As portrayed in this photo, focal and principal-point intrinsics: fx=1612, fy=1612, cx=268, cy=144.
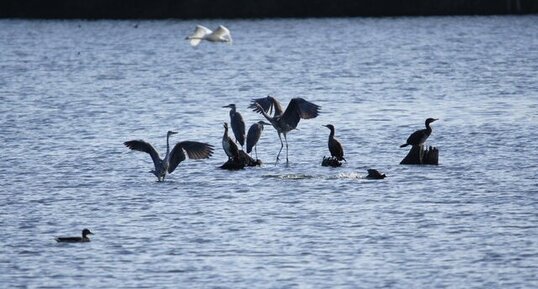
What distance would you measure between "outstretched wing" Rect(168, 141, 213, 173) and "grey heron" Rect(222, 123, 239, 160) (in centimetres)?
99

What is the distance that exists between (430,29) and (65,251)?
73358 mm

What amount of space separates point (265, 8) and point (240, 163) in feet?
227

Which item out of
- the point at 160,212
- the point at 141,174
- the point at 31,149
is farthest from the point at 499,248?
the point at 31,149

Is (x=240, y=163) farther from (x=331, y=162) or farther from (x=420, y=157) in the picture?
(x=420, y=157)

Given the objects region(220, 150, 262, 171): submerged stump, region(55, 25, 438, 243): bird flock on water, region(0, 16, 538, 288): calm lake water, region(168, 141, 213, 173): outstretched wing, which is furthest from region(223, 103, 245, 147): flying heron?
region(168, 141, 213, 173): outstretched wing

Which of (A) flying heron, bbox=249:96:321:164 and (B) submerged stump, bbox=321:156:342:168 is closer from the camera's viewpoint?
(B) submerged stump, bbox=321:156:342:168

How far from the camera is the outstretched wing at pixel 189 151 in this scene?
23.6m

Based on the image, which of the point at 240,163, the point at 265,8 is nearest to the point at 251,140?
the point at 240,163

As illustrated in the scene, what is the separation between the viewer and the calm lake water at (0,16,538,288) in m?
17.7

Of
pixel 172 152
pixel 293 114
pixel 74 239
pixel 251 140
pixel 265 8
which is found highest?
pixel 293 114

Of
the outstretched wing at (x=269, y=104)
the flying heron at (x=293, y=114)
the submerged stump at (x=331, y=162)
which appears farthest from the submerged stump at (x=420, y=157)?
the outstretched wing at (x=269, y=104)

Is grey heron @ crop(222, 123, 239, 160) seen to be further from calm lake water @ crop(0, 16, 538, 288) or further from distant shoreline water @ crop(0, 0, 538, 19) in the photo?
distant shoreline water @ crop(0, 0, 538, 19)

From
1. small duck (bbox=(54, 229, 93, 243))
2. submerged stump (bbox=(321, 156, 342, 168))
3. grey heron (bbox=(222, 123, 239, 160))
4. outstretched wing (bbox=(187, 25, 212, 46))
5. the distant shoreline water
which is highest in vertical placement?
outstretched wing (bbox=(187, 25, 212, 46))

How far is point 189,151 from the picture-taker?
2377 cm
